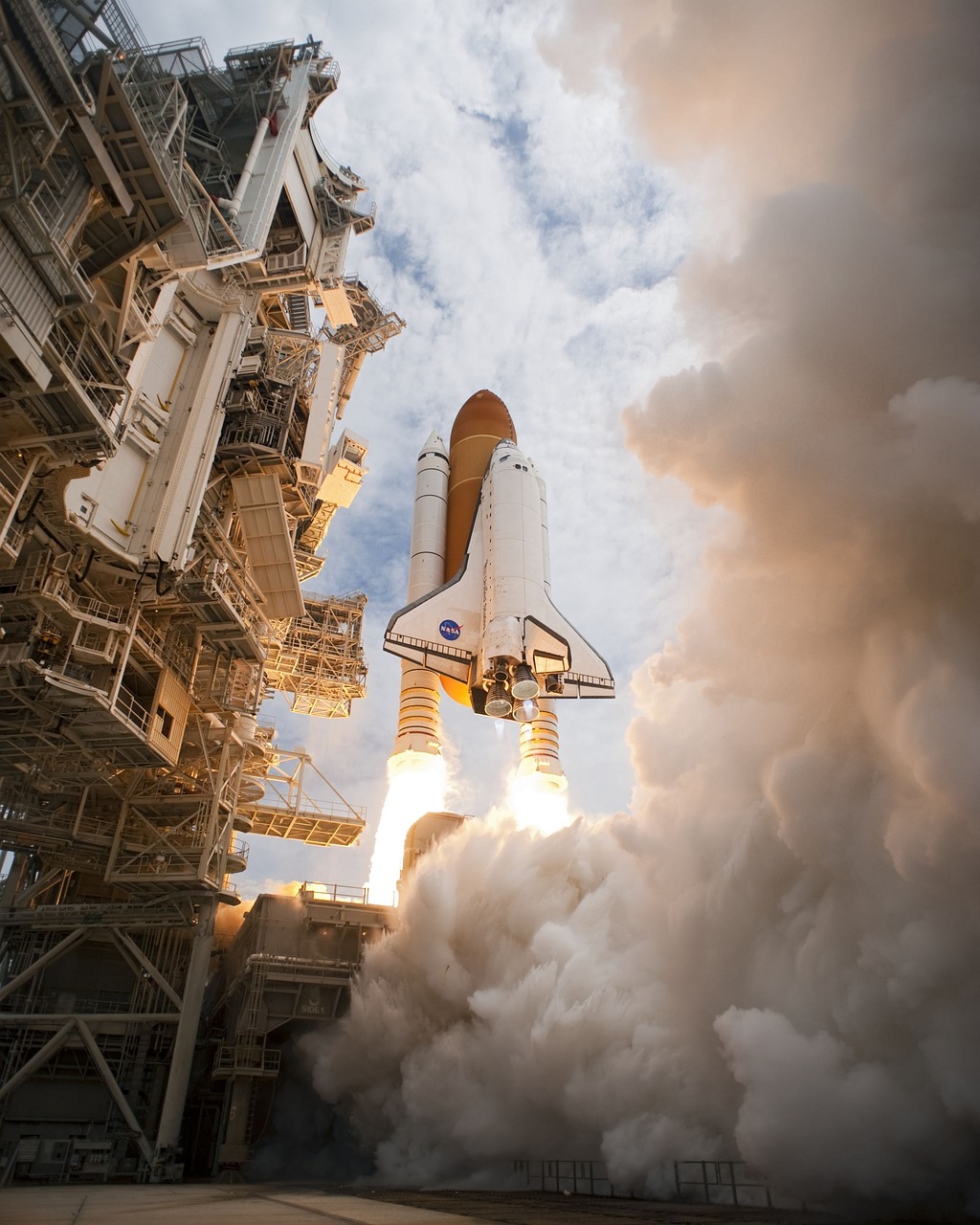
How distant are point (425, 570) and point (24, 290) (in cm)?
1625

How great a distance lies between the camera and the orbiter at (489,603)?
2100 cm

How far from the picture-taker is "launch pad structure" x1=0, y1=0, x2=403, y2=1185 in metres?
11.7

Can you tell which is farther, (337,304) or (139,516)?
(337,304)

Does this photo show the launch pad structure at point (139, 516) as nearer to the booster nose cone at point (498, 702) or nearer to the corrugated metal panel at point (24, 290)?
the corrugated metal panel at point (24, 290)

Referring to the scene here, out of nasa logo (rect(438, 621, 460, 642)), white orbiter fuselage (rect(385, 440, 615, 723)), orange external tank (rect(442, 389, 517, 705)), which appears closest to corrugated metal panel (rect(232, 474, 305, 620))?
white orbiter fuselage (rect(385, 440, 615, 723))

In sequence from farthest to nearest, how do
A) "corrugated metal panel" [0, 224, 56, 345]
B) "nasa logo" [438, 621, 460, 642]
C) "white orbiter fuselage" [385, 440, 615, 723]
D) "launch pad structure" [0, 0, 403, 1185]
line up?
"nasa logo" [438, 621, 460, 642] < "white orbiter fuselage" [385, 440, 615, 723] < "launch pad structure" [0, 0, 403, 1185] < "corrugated metal panel" [0, 224, 56, 345]

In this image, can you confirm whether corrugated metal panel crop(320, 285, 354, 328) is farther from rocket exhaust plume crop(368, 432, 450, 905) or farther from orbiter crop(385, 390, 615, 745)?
rocket exhaust plume crop(368, 432, 450, 905)

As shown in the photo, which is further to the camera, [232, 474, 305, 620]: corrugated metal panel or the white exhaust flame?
the white exhaust flame

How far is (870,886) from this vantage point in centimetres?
946

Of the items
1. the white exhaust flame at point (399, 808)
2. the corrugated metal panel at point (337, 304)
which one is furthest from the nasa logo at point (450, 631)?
the corrugated metal panel at point (337, 304)

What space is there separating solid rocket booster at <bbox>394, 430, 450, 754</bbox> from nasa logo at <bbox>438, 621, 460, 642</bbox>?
1.32 metres

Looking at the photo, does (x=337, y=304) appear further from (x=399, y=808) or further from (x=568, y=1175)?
(x=568, y=1175)

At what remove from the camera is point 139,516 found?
57.1 ft

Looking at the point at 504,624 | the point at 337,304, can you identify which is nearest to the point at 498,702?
the point at 504,624
